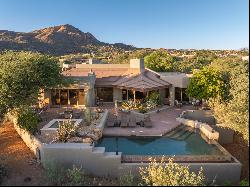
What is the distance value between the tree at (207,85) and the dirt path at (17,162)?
59.0 feet

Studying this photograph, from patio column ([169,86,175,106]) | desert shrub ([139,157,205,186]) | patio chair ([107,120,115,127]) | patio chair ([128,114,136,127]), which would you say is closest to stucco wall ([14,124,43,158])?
patio chair ([107,120,115,127])

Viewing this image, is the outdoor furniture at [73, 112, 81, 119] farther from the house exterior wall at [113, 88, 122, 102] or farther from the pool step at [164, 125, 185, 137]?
the pool step at [164, 125, 185, 137]

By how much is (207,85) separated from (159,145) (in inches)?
454

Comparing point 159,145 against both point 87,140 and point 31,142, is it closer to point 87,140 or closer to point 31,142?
point 87,140

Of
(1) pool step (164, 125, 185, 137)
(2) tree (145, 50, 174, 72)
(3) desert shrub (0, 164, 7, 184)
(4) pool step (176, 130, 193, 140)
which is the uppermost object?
(2) tree (145, 50, 174, 72)

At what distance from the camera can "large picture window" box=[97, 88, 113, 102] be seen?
1469 inches

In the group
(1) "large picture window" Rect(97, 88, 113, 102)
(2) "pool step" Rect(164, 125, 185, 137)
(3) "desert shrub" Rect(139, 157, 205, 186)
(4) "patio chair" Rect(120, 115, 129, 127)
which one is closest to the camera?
(3) "desert shrub" Rect(139, 157, 205, 186)

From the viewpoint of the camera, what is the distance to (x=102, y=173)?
67.1 feet

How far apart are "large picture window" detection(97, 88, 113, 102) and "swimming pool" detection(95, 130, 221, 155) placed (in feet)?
42.2

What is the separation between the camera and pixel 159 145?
77.0 feet

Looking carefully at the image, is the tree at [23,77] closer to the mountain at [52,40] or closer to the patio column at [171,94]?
the patio column at [171,94]

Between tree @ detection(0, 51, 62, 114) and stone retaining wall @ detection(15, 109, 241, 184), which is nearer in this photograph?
stone retaining wall @ detection(15, 109, 241, 184)

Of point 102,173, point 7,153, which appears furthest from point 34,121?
point 102,173

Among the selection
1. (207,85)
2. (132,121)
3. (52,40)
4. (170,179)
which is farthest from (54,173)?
(52,40)
